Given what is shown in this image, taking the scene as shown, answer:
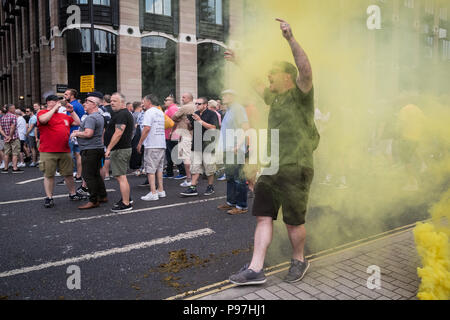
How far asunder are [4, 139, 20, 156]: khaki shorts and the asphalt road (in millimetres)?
4660

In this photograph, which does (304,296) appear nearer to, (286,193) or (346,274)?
→ (346,274)

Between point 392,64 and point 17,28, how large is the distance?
32792 millimetres

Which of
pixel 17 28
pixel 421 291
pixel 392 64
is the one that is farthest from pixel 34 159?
pixel 17 28

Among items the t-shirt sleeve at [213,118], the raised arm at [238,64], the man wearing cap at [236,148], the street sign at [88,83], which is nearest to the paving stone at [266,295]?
the raised arm at [238,64]

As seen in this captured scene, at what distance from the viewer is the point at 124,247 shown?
396 centimetres

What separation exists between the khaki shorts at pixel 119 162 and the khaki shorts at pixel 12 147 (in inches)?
247

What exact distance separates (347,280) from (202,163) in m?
4.16

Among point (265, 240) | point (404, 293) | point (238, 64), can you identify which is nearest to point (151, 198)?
point (238, 64)

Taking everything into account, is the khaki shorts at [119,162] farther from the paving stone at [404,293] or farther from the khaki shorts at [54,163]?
the paving stone at [404,293]

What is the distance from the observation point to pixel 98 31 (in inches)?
730

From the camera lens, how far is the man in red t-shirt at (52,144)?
5.75 metres

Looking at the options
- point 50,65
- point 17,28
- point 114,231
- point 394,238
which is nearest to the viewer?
point 394,238
